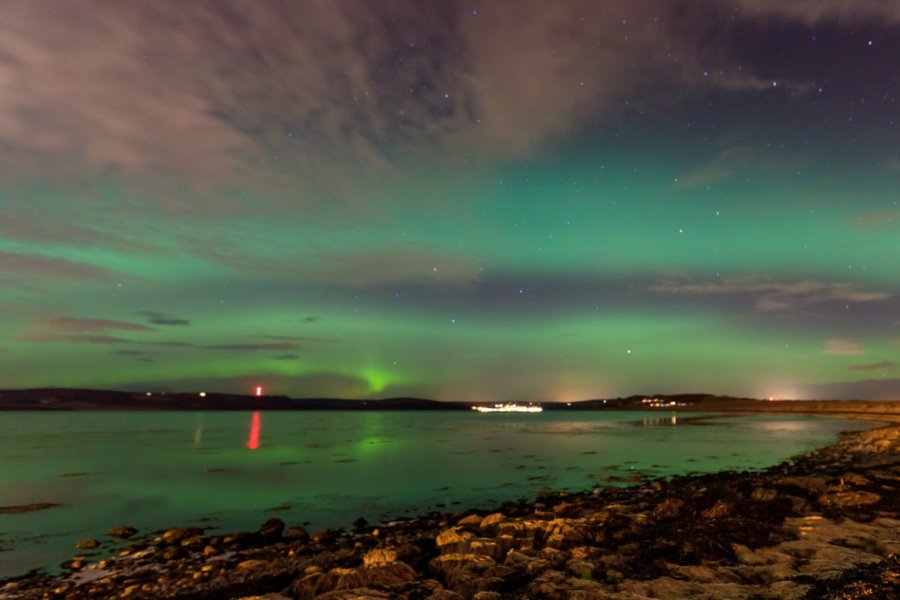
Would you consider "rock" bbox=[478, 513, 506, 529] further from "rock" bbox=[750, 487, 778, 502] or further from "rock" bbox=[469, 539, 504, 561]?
"rock" bbox=[750, 487, 778, 502]

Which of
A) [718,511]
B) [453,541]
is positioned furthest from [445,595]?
[718,511]

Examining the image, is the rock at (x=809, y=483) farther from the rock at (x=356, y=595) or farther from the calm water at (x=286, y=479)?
the rock at (x=356, y=595)

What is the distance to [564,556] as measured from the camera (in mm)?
11234

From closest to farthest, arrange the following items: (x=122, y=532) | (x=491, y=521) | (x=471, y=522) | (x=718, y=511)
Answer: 1. (x=718, y=511)
2. (x=491, y=521)
3. (x=471, y=522)
4. (x=122, y=532)

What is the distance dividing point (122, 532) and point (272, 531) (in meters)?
6.23

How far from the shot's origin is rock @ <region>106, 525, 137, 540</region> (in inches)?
757

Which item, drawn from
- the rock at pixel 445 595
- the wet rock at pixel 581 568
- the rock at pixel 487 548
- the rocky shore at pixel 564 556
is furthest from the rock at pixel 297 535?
the wet rock at pixel 581 568

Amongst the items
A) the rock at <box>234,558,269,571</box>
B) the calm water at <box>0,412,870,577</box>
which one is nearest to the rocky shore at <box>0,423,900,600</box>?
the rock at <box>234,558,269,571</box>

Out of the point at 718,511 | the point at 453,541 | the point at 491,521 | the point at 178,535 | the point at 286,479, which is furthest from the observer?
the point at 286,479

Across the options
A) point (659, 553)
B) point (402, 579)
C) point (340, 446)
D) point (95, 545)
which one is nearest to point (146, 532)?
point (95, 545)

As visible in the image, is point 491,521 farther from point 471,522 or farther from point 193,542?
point 193,542

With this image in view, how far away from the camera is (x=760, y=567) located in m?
9.80

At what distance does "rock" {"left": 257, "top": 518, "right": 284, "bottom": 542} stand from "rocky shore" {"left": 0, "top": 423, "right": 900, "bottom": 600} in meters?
0.05

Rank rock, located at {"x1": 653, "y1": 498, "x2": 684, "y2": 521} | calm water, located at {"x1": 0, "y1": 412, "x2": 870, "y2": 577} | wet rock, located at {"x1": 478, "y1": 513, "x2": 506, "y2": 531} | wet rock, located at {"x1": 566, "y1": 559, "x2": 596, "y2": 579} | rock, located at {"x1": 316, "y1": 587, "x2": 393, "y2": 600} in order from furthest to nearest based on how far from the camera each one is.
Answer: calm water, located at {"x1": 0, "y1": 412, "x2": 870, "y2": 577} → rock, located at {"x1": 653, "y1": 498, "x2": 684, "y2": 521} → wet rock, located at {"x1": 478, "y1": 513, "x2": 506, "y2": 531} → wet rock, located at {"x1": 566, "y1": 559, "x2": 596, "y2": 579} → rock, located at {"x1": 316, "y1": 587, "x2": 393, "y2": 600}
